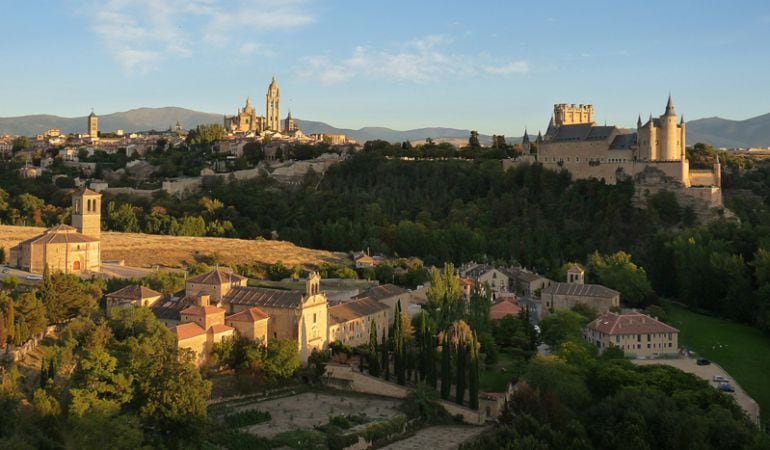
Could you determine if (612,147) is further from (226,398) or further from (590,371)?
(226,398)

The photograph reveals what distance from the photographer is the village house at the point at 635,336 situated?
100ft

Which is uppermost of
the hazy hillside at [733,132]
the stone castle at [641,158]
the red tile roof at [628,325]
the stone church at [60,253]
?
the hazy hillside at [733,132]

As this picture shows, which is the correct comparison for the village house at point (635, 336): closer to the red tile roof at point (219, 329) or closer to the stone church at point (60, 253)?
the red tile roof at point (219, 329)

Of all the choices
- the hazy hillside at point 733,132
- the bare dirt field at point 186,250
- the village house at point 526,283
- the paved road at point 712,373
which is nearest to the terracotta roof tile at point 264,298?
the paved road at point 712,373

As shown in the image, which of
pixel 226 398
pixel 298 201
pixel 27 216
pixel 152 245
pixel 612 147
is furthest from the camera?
pixel 298 201

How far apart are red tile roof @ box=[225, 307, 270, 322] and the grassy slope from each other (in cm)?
1562

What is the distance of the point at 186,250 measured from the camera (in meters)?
45.7

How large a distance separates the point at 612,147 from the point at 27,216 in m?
36.9

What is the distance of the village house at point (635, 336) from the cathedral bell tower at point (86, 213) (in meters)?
22.4

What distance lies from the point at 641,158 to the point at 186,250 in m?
28.2

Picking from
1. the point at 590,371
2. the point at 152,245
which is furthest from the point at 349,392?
the point at 152,245

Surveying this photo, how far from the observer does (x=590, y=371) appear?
25422 mm

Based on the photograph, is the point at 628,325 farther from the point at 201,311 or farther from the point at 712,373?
the point at 201,311

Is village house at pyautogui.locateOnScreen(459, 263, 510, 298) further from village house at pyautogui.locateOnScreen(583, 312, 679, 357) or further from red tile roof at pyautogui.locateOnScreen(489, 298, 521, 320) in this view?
village house at pyautogui.locateOnScreen(583, 312, 679, 357)
